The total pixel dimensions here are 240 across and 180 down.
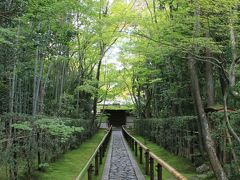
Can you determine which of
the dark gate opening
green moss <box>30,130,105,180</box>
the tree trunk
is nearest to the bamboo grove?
the tree trunk

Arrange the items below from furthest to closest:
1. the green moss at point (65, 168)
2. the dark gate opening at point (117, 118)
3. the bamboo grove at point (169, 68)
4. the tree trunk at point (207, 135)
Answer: the dark gate opening at point (117, 118) → the green moss at point (65, 168) → the tree trunk at point (207, 135) → the bamboo grove at point (169, 68)

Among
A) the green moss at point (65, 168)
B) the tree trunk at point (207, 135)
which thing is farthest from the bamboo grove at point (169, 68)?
the green moss at point (65, 168)

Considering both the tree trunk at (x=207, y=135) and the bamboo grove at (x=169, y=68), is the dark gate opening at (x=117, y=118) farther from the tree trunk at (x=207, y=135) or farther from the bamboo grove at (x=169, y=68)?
the tree trunk at (x=207, y=135)

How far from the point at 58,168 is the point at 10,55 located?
3.94 meters

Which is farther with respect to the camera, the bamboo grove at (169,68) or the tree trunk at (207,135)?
the tree trunk at (207,135)

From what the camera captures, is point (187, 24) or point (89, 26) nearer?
point (187, 24)

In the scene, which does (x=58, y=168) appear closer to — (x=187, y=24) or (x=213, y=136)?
(x=213, y=136)

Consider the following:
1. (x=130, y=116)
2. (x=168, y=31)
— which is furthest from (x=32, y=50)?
(x=130, y=116)

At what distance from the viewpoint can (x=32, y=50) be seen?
7555mm

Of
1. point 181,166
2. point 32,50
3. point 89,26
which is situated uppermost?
point 89,26

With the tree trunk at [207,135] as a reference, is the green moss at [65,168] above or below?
below

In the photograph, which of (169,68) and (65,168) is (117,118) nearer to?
(169,68)

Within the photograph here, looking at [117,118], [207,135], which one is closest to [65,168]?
[207,135]

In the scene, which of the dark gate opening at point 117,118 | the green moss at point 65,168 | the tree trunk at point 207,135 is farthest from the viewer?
the dark gate opening at point 117,118
